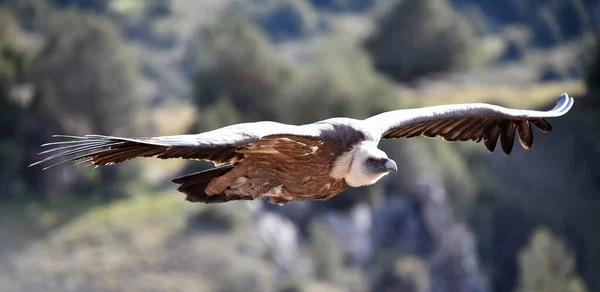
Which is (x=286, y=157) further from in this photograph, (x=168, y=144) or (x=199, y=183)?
(x=168, y=144)

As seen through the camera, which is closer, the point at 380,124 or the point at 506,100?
the point at 380,124

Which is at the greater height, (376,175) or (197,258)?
(197,258)

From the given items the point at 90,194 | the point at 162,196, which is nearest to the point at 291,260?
the point at 162,196

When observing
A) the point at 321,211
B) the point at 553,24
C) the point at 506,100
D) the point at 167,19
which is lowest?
the point at 321,211

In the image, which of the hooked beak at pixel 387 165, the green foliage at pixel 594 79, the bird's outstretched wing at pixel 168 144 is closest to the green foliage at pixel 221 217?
the green foliage at pixel 594 79

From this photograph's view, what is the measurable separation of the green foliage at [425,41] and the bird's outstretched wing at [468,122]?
42022 millimetres

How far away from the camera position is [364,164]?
329 inches

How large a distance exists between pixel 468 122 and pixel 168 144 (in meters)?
4.09

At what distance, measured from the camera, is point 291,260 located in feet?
123

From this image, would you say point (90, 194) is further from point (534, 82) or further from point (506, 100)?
point (534, 82)

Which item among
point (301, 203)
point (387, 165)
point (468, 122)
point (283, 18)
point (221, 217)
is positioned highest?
point (283, 18)

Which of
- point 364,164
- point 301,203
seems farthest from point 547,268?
point 364,164

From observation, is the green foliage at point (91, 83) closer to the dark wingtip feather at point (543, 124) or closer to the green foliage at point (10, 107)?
the green foliage at point (10, 107)

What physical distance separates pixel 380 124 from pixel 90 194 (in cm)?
3283
